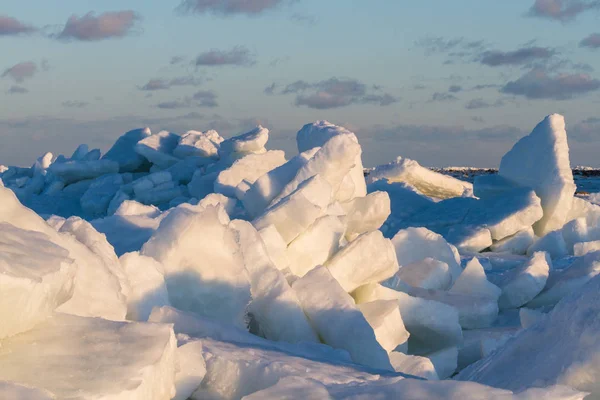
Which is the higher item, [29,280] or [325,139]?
[29,280]

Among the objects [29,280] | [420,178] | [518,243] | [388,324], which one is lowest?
[420,178]

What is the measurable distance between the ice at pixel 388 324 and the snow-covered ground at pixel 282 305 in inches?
0.5

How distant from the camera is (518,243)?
10.6m

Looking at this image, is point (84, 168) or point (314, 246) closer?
point (314, 246)

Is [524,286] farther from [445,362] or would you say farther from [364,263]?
[445,362]

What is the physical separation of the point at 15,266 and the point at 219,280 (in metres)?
1.94

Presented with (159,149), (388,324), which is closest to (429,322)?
(388,324)

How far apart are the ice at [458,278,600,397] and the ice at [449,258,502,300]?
122 inches

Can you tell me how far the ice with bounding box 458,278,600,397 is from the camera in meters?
2.35

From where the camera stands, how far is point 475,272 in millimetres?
6156

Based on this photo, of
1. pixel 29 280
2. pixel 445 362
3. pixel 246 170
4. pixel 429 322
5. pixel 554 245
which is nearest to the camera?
pixel 29 280

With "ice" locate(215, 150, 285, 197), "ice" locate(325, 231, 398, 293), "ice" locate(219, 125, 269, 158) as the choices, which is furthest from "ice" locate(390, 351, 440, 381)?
"ice" locate(219, 125, 269, 158)

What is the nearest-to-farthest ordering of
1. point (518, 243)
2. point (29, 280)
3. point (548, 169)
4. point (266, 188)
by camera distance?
point (29, 280)
point (266, 188)
point (518, 243)
point (548, 169)

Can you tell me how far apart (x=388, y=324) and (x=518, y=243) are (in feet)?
21.5
